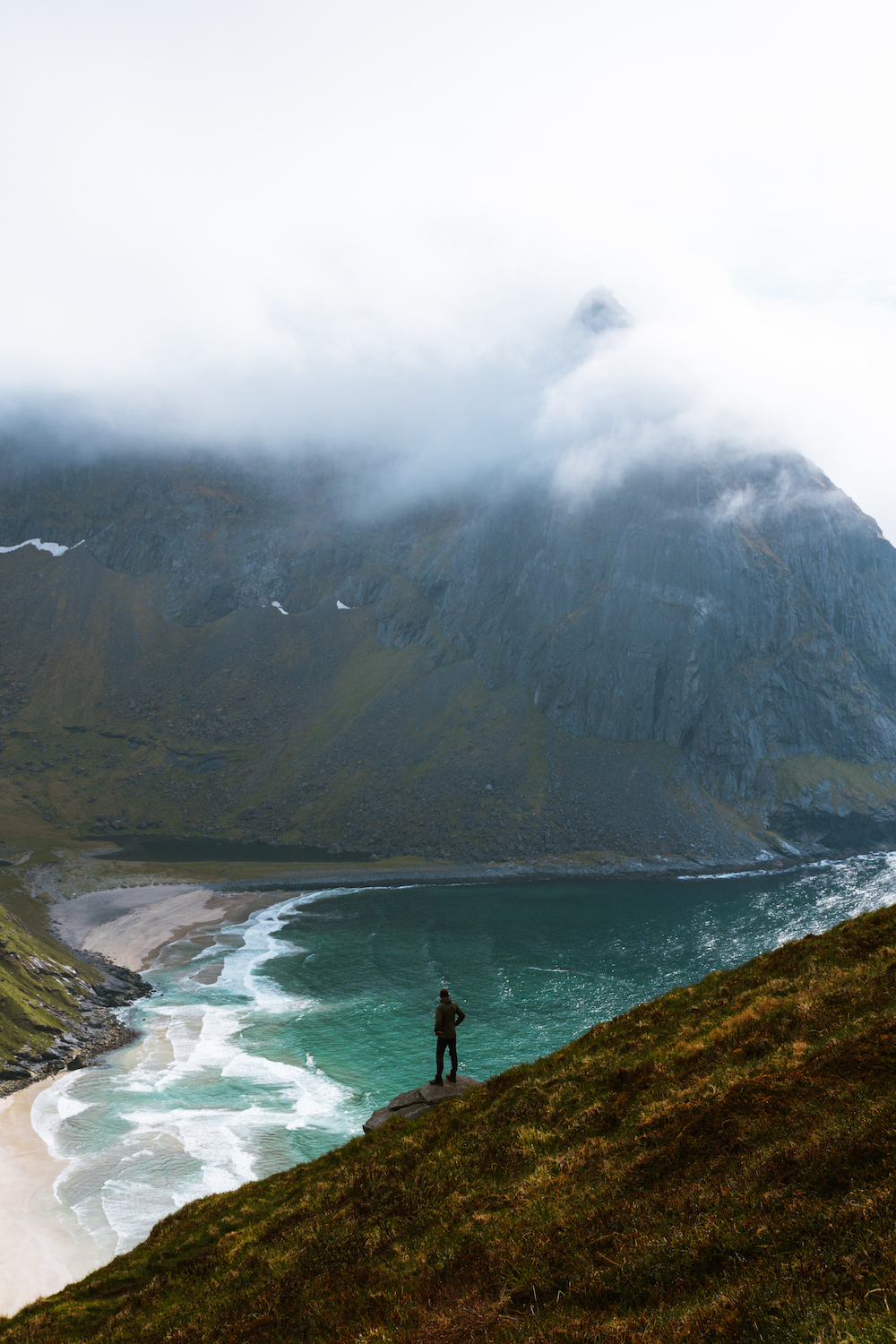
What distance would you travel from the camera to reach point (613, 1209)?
12.6m

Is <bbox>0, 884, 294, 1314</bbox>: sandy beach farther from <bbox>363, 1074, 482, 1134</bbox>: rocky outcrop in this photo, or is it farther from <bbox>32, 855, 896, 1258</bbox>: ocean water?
<bbox>363, 1074, 482, 1134</bbox>: rocky outcrop

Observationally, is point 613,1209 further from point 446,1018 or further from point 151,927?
point 151,927

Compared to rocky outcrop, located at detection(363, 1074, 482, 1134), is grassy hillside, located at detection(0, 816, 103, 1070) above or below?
below

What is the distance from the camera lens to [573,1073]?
68.8ft

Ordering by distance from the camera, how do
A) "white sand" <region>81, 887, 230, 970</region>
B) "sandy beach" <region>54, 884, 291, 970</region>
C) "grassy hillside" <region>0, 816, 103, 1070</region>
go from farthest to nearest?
"sandy beach" <region>54, 884, 291, 970</region>, "white sand" <region>81, 887, 230, 970</region>, "grassy hillside" <region>0, 816, 103, 1070</region>

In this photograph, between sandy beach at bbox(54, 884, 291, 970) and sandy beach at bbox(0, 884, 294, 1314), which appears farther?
sandy beach at bbox(54, 884, 291, 970)

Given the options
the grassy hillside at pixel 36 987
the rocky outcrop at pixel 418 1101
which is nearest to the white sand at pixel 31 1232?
the grassy hillside at pixel 36 987

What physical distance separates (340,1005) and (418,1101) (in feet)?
196

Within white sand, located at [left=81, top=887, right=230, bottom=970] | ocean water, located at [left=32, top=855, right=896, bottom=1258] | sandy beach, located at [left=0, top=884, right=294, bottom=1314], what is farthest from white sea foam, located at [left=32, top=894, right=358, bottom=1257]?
white sand, located at [left=81, top=887, right=230, bottom=970]

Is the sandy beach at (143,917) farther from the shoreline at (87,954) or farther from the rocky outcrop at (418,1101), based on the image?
the rocky outcrop at (418,1101)

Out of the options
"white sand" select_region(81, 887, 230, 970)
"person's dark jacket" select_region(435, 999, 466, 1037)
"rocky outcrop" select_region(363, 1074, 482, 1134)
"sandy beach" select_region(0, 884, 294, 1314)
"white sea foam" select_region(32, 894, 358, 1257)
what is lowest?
"white sand" select_region(81, 887, 230, 970)

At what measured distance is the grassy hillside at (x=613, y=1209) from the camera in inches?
361

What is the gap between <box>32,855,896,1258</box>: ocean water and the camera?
47.4 m

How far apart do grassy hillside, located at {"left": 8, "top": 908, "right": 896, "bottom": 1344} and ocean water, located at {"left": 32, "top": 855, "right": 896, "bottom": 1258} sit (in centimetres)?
2613
